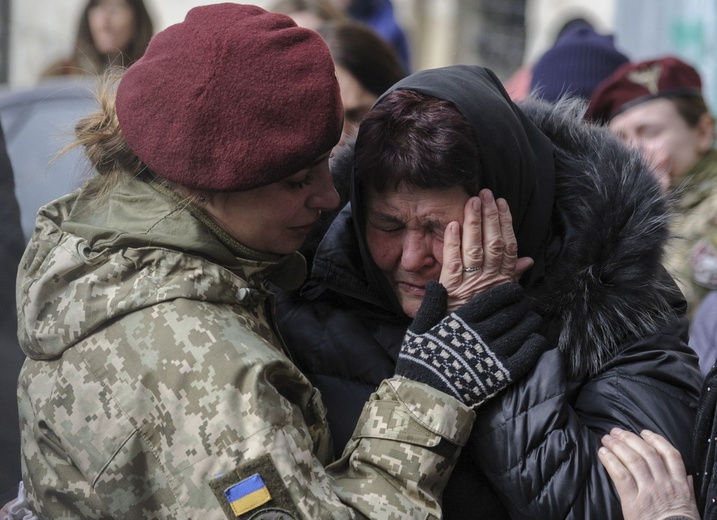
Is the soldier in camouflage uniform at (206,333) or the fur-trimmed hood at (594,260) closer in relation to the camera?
the soldier in camouflage uniform at (206,333)

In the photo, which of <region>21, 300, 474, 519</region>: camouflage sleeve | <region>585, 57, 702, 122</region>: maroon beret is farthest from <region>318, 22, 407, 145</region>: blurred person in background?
<region>21, 300, 474, 519</region>: camouflage sleeve

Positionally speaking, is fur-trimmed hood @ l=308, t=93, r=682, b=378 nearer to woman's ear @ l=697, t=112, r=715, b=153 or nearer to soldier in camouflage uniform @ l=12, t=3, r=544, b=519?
soldier in camouflage uniform @ l=12, t=3, r=544, b=519

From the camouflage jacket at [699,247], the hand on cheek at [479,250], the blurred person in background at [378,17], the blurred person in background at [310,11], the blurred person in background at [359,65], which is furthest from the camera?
the blurred person in background at [378,17]

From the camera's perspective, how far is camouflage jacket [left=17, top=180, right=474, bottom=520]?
1.87 metres

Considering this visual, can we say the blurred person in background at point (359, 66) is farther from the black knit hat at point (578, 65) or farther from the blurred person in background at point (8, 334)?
the blurred person in background at point (8, 334)

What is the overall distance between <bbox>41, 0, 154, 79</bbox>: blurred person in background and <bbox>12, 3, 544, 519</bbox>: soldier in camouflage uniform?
264 cm

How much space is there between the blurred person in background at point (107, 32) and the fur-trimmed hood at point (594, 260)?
2.52 metres

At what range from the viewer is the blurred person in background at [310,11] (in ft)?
14.6

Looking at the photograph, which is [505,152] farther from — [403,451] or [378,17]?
[378,17]

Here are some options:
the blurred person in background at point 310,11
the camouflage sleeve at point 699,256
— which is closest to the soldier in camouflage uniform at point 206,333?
the camouflage sleeve at point 699,256

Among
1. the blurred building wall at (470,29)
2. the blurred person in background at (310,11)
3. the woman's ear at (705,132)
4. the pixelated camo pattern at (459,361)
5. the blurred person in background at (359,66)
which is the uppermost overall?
the blurred person in background at (310,11)

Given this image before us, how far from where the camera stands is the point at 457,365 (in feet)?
7.04

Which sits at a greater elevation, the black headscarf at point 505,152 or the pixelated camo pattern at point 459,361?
the black headscarf at point 505,152

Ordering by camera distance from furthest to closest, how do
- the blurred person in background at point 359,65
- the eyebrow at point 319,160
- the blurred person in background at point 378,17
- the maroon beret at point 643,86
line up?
the blurred person in background at point 378,17
the maroon beret at point 643,86
the blurred person in background at point 359,65
the eyebrow at point 319,160
